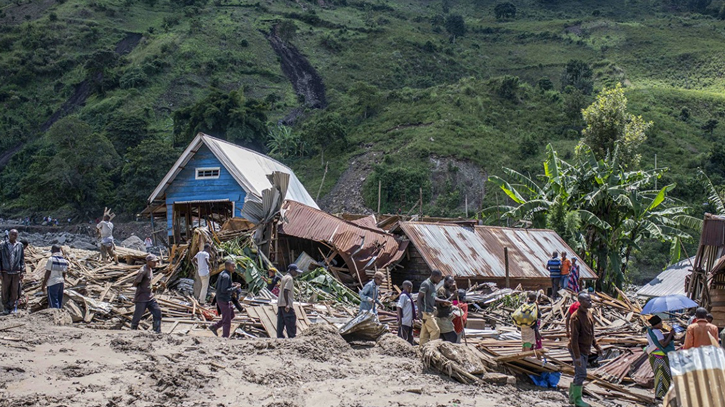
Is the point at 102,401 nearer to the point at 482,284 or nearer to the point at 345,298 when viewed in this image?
the point at 345,298

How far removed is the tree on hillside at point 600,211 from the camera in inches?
910

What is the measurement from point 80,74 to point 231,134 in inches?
1351

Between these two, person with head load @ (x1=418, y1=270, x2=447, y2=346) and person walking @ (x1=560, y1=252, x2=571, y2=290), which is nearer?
person with head load @ (x1=418, y1=270, x2=447, y2=346)

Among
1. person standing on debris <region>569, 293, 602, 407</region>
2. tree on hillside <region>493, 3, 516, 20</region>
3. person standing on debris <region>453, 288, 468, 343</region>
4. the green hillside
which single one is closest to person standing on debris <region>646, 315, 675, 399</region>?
person standing on debris <region>569, 293, 602, 407</region>

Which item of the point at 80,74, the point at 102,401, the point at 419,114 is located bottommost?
the point at 102,401

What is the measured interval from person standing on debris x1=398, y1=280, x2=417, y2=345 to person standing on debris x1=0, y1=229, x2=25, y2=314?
723 cm

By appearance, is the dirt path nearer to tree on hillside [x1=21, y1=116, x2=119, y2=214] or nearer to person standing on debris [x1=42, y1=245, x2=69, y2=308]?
person standing on debris [x1=42, y1=245, x2=69, y2=308]

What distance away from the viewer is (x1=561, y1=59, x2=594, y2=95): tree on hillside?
237 ft

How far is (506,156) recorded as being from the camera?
5359cm

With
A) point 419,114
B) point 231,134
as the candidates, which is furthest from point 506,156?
point 231,134

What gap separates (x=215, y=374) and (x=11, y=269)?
6114mm

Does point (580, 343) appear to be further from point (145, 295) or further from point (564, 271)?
point (564, 271)

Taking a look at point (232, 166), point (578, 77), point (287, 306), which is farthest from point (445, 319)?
point (578, 77)

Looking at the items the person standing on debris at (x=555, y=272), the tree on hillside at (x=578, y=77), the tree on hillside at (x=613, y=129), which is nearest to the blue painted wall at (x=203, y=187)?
the person standing on debris at (x=555, y=272)
